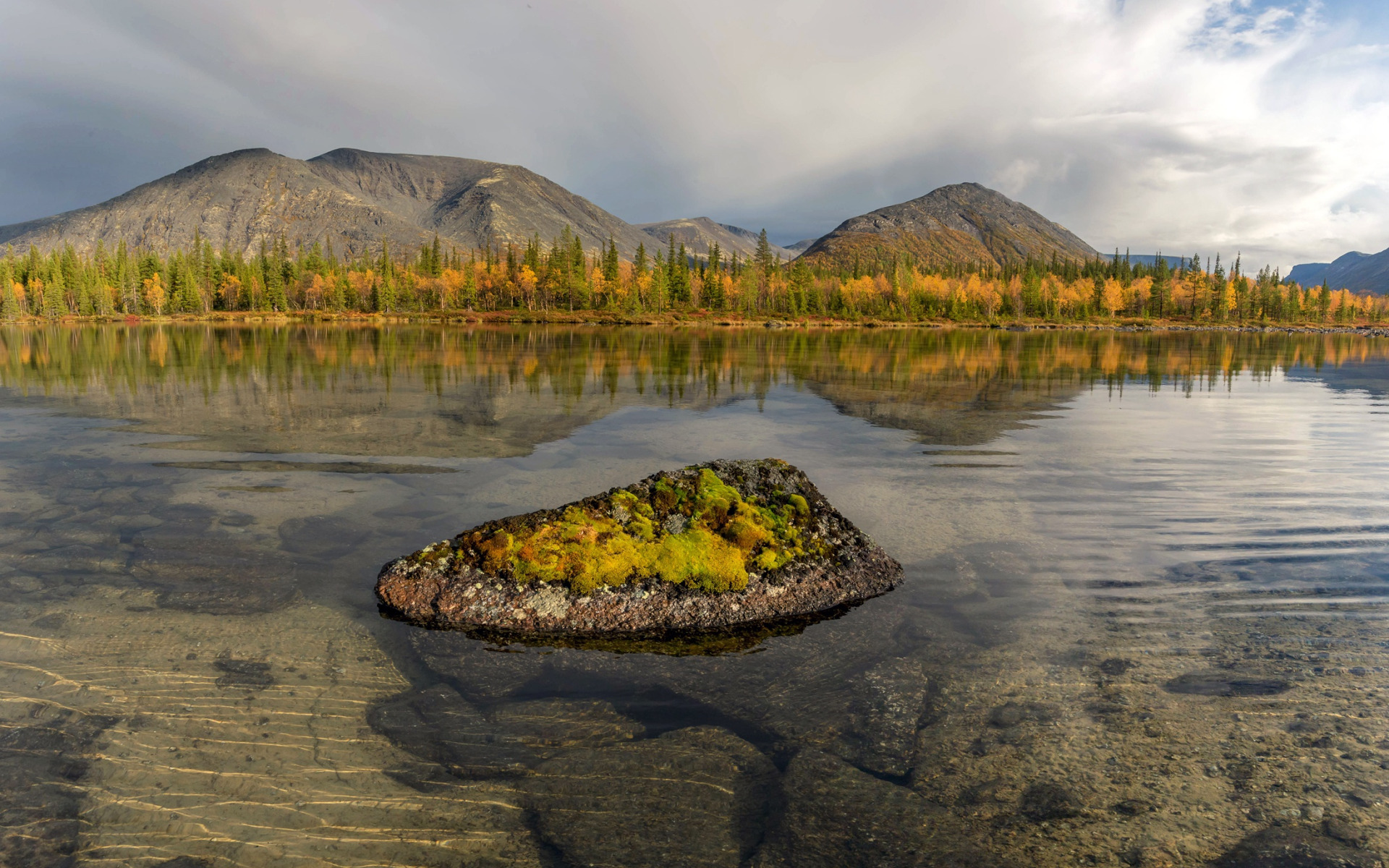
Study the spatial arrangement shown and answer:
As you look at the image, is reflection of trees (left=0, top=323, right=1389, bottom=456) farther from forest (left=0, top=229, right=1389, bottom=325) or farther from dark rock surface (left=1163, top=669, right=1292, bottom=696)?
forest (left=0, top=229, right=1389, bottom=325)

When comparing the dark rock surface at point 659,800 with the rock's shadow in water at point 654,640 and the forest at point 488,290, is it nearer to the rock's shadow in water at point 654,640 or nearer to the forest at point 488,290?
the rock's shadow in water at point 654,640

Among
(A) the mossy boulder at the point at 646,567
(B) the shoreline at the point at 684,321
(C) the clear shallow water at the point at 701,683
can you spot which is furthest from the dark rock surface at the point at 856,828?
(B) the shoreline at the point at 684,321

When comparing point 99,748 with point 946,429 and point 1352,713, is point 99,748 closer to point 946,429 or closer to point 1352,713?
point 1352,713

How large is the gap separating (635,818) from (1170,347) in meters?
102

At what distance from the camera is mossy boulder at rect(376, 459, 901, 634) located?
8930 millimetres

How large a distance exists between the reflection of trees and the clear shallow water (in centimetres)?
372

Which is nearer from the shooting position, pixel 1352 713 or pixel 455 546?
pixel 1352 713

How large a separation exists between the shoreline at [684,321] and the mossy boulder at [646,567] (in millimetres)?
137503

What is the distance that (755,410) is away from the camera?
1077 inches

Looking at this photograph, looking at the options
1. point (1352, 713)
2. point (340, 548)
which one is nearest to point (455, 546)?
point (340, 548)

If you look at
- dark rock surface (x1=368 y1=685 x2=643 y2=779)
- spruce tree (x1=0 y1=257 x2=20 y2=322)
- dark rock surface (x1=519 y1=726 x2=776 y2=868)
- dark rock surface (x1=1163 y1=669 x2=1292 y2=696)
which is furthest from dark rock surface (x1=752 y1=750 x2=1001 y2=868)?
spruce tree (x1=0 y1=257 x2=20 y2=322)

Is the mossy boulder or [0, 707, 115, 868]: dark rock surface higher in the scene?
the mossy boulder

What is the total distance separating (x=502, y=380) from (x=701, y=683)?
3155 centimetres

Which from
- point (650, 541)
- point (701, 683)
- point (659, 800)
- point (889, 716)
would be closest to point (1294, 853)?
point (889, 716)
